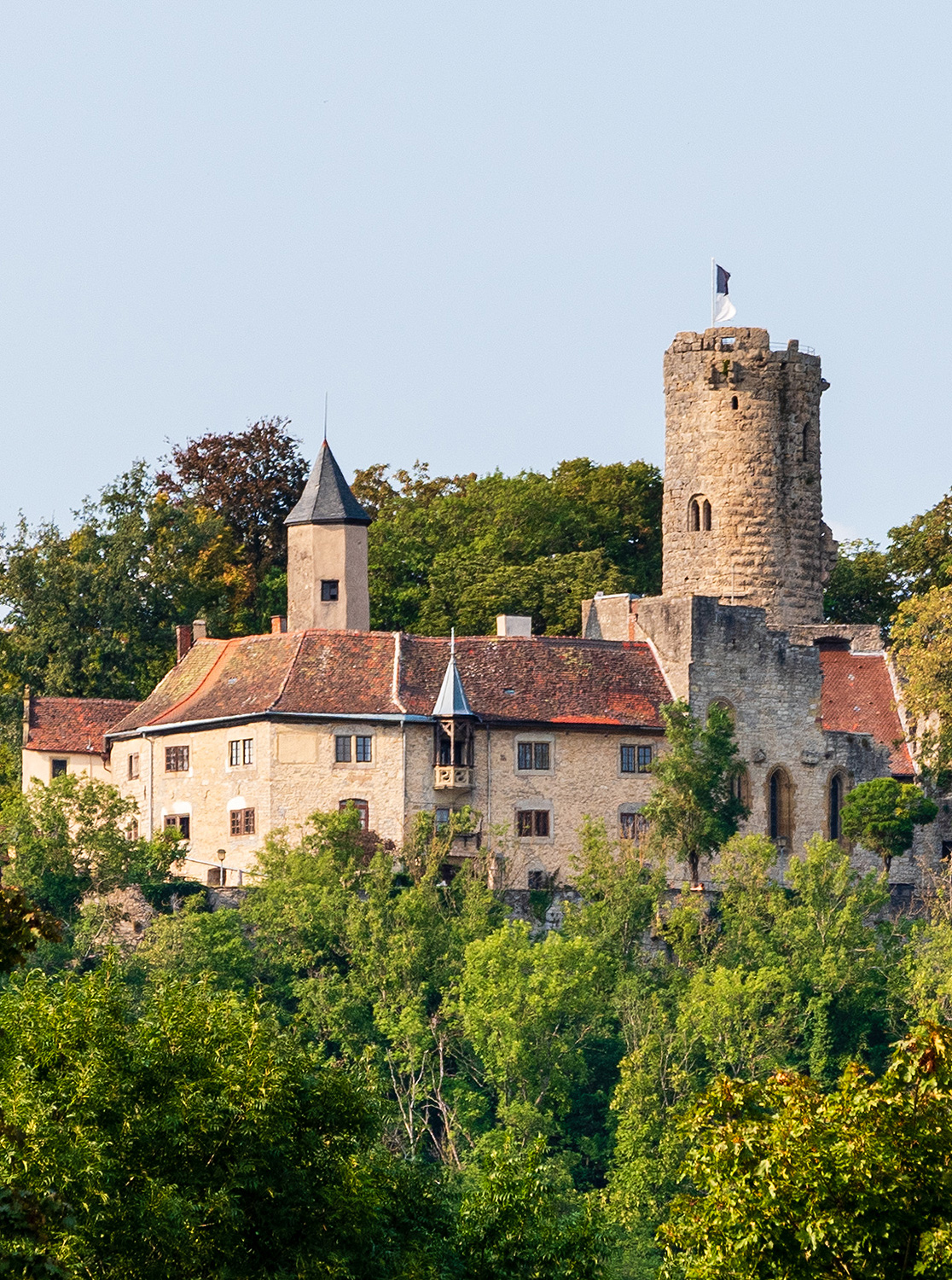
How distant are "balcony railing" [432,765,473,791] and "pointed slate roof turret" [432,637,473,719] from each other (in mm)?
1048

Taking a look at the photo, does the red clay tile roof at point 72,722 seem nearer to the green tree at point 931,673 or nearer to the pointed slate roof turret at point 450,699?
the pointed slate roof turret at point 450,699

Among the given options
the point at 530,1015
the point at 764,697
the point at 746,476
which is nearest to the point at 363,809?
the point at 530,1015

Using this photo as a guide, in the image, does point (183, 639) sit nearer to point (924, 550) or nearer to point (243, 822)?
point (243, 822)

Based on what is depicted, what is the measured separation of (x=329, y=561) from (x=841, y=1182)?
40986 millimetres

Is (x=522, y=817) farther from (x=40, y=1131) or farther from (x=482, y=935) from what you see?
(x=40, y=1131)

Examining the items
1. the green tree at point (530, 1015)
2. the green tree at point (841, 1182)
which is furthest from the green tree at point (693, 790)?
the green tree at point (841, 1182)

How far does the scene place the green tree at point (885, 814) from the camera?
218ft

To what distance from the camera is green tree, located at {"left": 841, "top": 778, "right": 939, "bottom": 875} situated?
66.4 meters

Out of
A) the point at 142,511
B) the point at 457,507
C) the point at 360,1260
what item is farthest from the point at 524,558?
the point at 360,1260

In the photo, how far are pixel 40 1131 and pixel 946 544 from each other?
54307 mm

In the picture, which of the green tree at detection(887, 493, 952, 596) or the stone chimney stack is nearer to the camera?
the stone chimney stack

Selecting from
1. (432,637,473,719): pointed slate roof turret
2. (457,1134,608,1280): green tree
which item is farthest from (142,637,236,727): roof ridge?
(457,1134,608,1280): green tree

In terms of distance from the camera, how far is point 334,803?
211ft

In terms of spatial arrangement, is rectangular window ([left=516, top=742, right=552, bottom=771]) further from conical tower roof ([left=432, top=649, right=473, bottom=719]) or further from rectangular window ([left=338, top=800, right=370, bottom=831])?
A: rectangular window ([left=338, top=800, right=370, bottom=831])
